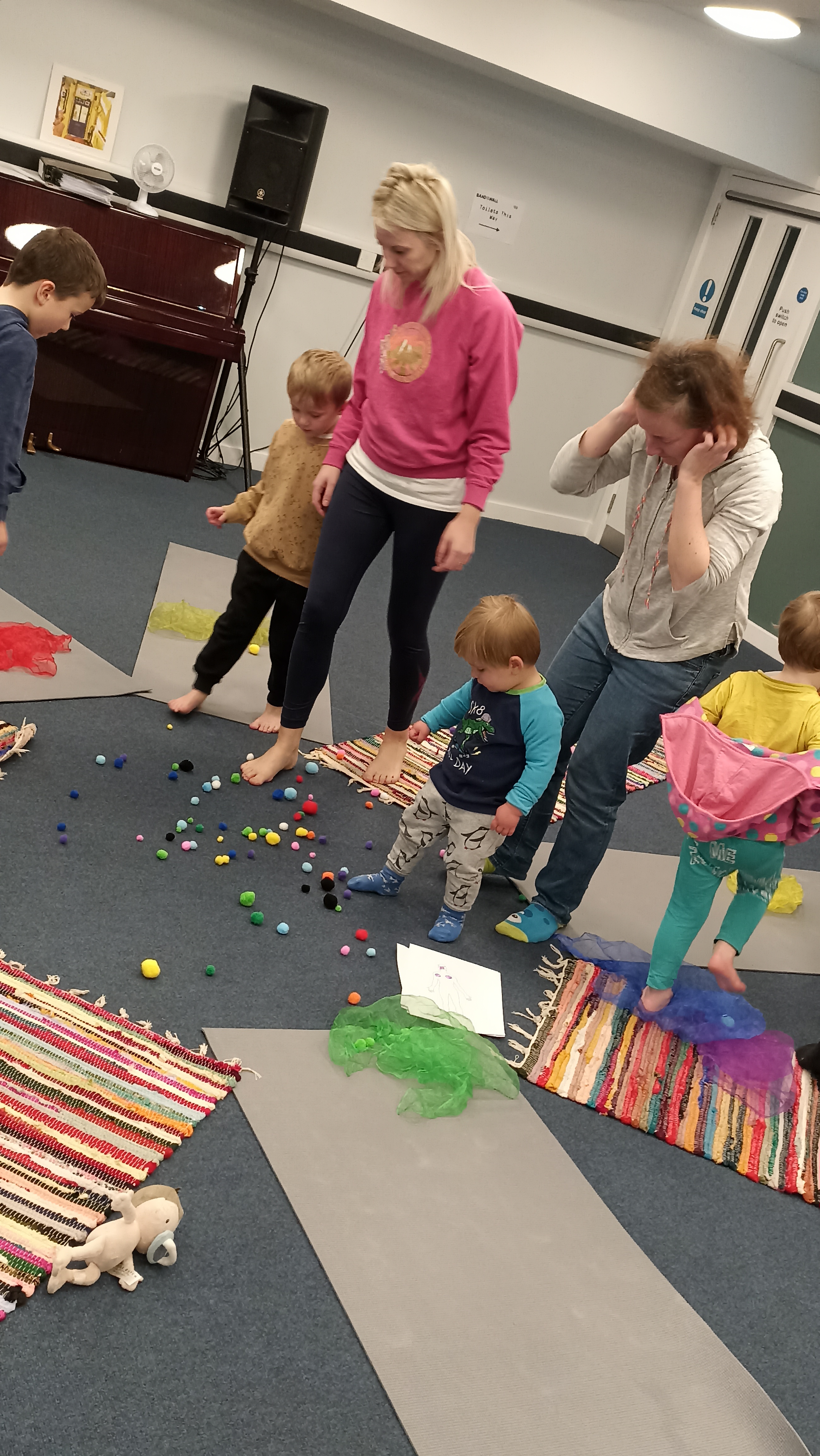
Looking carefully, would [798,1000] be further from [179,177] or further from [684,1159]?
[179,177]

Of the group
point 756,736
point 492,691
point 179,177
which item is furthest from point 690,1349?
point 179,177

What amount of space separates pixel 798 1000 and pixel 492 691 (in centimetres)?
103

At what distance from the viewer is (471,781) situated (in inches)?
88.4

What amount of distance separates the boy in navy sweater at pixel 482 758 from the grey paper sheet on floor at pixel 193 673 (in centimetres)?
65

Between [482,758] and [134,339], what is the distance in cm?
292

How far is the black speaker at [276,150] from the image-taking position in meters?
4.54

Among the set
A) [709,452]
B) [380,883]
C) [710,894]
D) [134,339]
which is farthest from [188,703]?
[134,339]

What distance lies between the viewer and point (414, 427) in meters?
2.32

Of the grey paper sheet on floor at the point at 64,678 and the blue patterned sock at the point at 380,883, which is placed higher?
the grey paper sheet on floor at the point at 64,678

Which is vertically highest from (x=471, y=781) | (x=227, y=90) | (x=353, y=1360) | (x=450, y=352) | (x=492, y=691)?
(x=227, y=90)

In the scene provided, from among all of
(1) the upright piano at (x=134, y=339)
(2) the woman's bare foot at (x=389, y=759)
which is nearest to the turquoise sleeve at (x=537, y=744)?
(2) the woman's bare foot at (x=389, y=759)

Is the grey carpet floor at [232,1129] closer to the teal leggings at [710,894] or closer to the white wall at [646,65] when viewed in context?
the teal leggings at [710,894]

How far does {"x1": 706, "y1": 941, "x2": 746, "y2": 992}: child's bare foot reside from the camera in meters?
2.13

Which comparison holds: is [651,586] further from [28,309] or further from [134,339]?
[134,339]
